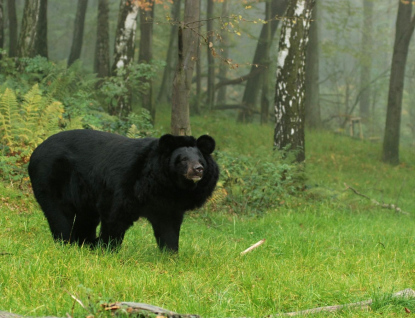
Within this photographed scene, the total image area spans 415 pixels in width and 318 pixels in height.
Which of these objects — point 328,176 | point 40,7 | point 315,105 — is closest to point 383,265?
point 328,176

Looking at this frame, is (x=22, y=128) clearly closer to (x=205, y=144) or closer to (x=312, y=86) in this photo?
(x=205, y=144)

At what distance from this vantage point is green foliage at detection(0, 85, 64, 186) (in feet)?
30.1

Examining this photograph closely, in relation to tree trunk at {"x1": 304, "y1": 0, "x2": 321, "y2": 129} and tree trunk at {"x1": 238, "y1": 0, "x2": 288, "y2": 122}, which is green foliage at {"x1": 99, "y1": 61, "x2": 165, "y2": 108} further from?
tree trunk at {"x1": 304, "y1": 0, "x2": 321, "y2": 129}

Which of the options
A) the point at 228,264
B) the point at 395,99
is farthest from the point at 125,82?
the point at 395,99

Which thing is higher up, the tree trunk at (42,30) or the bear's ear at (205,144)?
the tree trunk at (42,30)

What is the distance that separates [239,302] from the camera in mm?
4691

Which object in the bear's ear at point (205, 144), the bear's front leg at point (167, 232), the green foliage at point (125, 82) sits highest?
the green foliage at point (125, 82)

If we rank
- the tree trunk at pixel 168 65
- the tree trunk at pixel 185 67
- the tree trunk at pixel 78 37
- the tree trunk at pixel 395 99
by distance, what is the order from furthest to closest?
the tree trunk at pixel 78 37 < the tree trunk at pixel 168 65 < the tree trunk at pixel 395 99 < the tree trunk at pixel 185 67

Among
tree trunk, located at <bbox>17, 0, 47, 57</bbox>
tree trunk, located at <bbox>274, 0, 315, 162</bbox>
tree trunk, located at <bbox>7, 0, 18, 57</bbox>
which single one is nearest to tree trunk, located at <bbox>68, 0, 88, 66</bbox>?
tree trunk, located at <bbox>7, 0, 18, 57</bbox>

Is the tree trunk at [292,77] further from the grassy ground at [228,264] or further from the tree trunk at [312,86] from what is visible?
the tree trunk at [312,86]

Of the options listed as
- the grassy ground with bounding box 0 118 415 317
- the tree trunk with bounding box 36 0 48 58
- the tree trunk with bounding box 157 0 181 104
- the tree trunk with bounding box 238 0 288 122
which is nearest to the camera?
the grassy ground with bounding box 0 118 415 317

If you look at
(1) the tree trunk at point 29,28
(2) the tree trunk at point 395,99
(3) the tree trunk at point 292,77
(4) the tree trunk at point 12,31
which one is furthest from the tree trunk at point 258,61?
(3) the tree trunk at point 292,77

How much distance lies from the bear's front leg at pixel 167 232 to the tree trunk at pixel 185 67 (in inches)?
149

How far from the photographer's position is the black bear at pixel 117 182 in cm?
568
